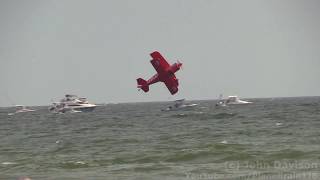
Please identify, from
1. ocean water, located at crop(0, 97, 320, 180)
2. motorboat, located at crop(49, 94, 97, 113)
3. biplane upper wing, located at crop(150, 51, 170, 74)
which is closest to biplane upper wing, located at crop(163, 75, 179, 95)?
biplane upper wing, located at crop(150, 51, 170, 74)

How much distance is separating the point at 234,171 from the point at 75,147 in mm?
16699

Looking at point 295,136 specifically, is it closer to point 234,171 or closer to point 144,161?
point 144,161

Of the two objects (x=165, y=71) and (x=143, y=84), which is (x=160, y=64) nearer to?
(x=165, y=71)

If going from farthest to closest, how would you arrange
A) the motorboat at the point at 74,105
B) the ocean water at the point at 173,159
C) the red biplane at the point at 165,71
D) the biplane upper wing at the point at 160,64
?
the motorboat at the point at 74,105
the biplane upper wing at the point at 160,64
the red biplane at the point at 165,71
the ocean water at the point at 173,159

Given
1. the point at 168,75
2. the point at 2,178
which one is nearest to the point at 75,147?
the point at 168,75

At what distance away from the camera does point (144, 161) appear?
2822cm

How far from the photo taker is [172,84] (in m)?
31.7

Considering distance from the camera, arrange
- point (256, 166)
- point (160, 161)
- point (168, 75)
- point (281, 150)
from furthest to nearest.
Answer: point (168, 75), point (281, 150), point (160, 161), point (256, 166)

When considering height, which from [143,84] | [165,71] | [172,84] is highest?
[165,71]

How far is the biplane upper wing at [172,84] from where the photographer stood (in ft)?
102

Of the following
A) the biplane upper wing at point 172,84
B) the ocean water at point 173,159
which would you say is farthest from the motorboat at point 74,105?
the biplane upper wing at point 172,84

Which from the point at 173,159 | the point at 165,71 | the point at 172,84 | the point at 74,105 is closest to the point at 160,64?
the point at 165,71

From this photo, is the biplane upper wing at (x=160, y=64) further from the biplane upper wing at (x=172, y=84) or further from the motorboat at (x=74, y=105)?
the motorboat at (x=74, y=105)

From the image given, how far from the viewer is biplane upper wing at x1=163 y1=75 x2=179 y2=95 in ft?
102
